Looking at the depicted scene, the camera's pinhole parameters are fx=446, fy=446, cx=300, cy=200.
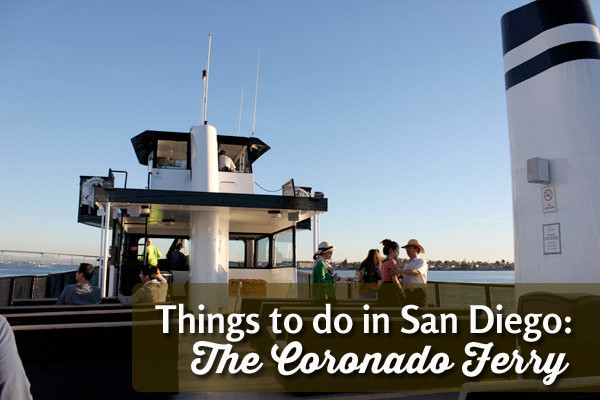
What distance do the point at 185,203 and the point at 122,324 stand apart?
4581mm

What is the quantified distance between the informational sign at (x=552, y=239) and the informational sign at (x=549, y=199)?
183mm

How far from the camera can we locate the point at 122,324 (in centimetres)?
419

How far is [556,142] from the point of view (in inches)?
200

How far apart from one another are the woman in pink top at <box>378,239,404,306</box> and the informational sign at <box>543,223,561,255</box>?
1.65 meters

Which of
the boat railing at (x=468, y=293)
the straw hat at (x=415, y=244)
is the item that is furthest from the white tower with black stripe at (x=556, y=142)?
the boat railing at (x=468, y=293)

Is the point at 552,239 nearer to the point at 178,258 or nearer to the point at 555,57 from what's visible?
the point at 555,57

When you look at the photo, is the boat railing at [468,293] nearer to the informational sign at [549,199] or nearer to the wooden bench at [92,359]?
the informational sign at [549,199]

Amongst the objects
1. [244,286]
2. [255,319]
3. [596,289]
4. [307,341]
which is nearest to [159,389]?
[307,341]

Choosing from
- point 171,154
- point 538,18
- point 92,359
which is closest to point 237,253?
point 171,154

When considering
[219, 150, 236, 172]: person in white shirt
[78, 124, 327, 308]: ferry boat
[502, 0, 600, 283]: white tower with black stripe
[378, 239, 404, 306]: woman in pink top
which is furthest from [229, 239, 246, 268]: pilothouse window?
[502, 0, 600, 283]: white tower with black stripe

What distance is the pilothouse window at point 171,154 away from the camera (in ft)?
36.4

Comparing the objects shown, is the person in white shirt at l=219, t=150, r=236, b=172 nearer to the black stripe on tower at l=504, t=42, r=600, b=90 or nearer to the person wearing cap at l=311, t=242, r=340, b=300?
the person wearing cap at l=311, t=242, r=340, b=300

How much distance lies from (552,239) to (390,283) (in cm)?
186

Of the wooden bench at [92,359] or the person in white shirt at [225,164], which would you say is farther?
the person in white shirt at [225,164]
